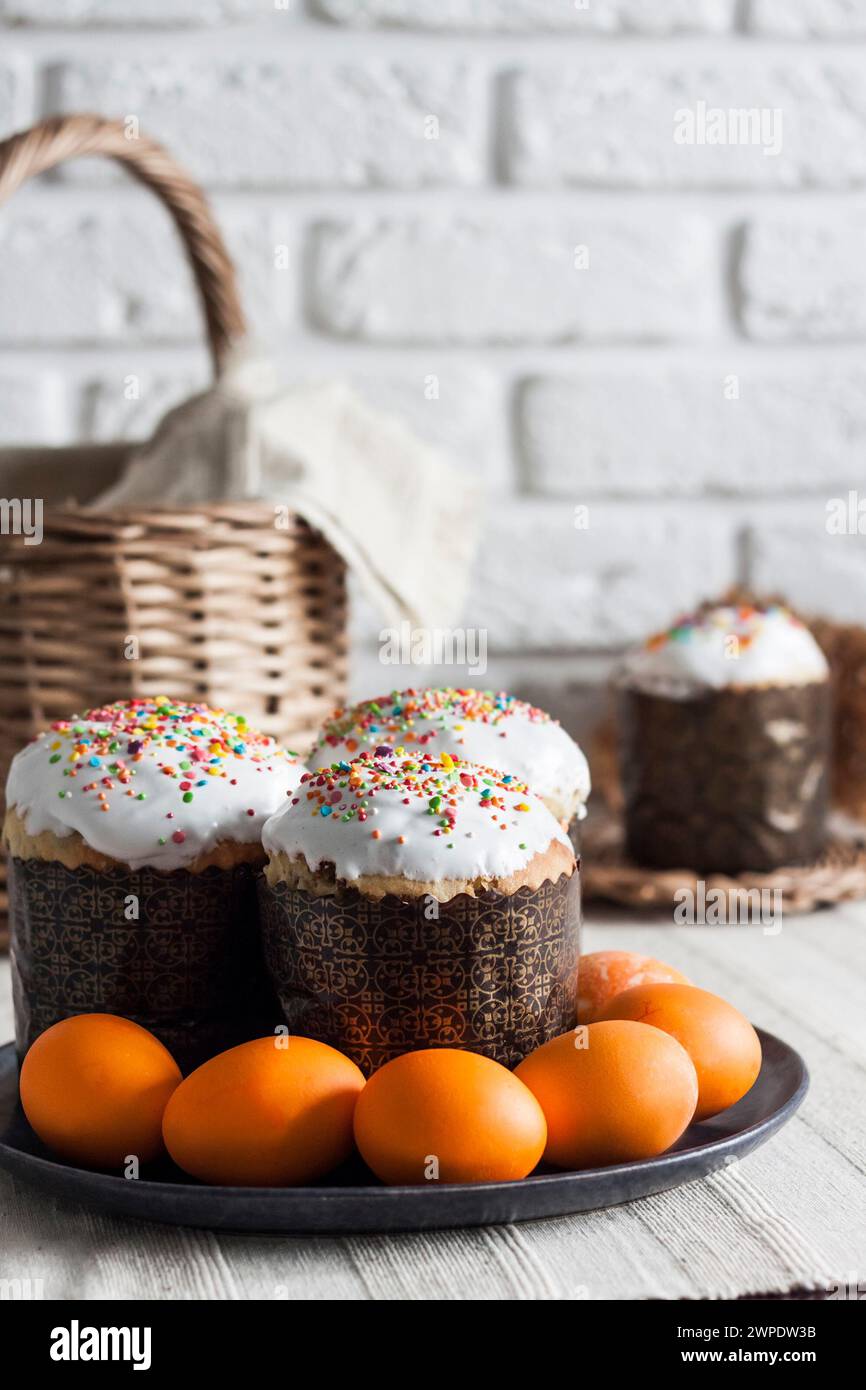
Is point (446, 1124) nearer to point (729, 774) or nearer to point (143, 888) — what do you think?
point (143, 888)

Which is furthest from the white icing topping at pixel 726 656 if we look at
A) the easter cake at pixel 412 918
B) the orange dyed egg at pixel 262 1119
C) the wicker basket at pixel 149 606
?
the orange dyed egg at pixel 262 1119

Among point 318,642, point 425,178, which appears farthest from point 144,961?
point 425,178

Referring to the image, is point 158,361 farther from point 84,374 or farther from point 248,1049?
point 248,1049

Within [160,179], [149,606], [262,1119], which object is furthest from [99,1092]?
[160,179]

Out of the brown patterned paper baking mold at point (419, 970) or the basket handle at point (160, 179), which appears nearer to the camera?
the brown patterned paper baking mold at point (419, 970)

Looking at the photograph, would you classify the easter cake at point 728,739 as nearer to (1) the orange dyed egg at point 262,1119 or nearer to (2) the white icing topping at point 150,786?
(2) the white icing topping at point 150,786
